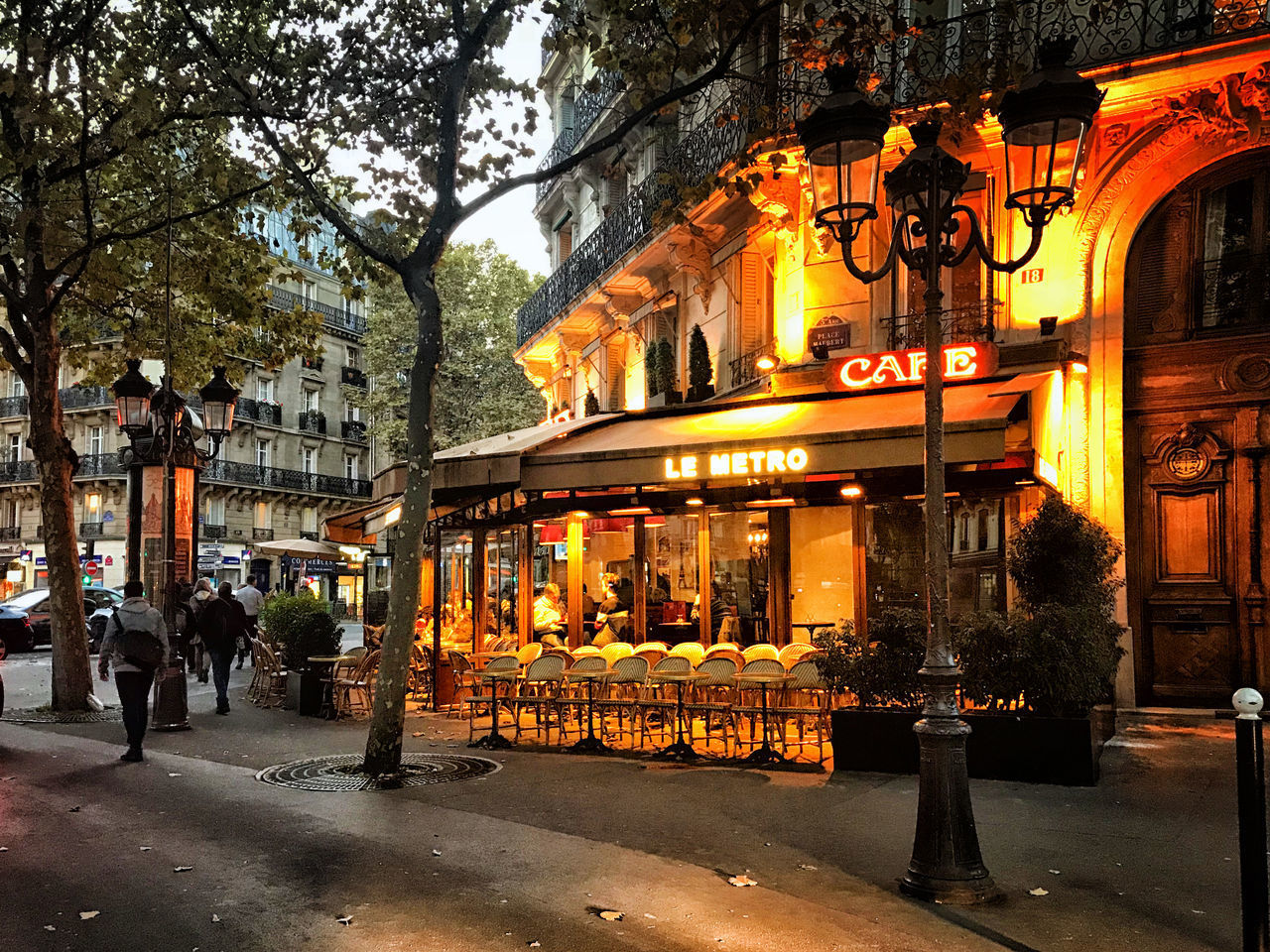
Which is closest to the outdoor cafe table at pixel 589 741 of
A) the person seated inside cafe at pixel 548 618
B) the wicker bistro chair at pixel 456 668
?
the wicker bistro chair at pixel 456 668

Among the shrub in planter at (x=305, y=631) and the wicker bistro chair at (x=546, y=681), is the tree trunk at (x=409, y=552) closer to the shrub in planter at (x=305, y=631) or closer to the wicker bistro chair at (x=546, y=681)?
the wicker bistro chair at (x=546, y=681)

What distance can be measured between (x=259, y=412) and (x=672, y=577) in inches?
1749

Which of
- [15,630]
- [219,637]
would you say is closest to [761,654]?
[219,637]

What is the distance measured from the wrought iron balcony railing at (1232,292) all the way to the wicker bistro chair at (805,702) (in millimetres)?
6536

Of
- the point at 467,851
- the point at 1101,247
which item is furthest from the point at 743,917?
the point at 1101,247

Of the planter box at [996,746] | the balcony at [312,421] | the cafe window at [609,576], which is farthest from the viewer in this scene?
the balcony at [312,421]

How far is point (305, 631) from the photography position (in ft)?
51.4

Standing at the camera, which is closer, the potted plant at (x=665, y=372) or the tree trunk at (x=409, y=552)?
the tree trunk at (x=409, y=552)

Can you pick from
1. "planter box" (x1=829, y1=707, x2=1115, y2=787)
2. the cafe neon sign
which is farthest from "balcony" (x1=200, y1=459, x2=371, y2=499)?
"planter box" (x1=829, y1=707, x2=1115, y2=787)

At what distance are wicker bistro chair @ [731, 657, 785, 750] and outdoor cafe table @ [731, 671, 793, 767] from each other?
56 millimetres

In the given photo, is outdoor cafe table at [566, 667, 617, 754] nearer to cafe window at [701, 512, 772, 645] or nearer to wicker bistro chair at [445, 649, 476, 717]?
wicker bistro chair at [445, 649, 476, 717]

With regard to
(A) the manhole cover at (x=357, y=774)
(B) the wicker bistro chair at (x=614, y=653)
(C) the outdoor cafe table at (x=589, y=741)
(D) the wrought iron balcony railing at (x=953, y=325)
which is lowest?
(A) the manhole cover at (x=357, y=774)

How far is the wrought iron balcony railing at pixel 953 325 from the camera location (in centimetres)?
1433

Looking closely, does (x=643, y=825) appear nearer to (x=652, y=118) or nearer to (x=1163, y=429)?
(x=652, y=118)
